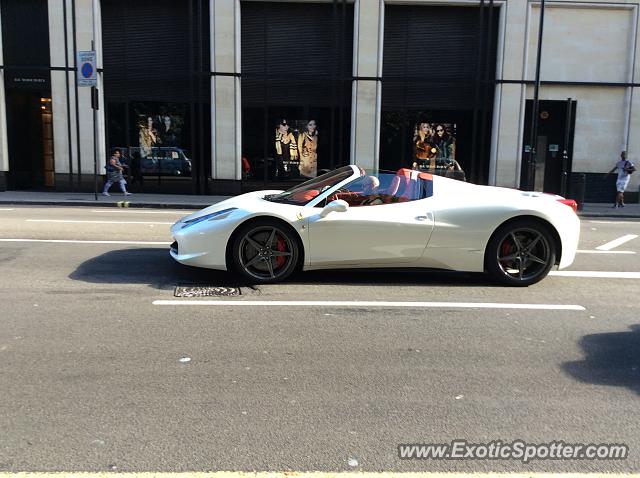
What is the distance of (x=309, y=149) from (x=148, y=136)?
17.8 ft

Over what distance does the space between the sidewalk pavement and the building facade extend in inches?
38.9

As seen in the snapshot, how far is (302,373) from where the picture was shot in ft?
13.4

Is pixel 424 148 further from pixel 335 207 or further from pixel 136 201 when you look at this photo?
pixel 335 207

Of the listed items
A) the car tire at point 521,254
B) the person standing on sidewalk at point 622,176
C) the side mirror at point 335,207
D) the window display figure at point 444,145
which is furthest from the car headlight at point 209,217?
the person standing on sidewalk at point 622,176

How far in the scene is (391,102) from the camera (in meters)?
19.4

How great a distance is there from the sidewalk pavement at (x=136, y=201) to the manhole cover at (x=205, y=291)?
10.3 m

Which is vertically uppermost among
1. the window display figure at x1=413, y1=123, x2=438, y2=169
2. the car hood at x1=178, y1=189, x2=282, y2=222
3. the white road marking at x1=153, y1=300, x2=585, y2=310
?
the window display figure at x1=413, y1=123, x2=438, y2=169

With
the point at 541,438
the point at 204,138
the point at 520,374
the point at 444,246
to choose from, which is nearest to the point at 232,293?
the point at 444,246

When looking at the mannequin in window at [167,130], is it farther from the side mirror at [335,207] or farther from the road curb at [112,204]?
the side mirror at [335,207]

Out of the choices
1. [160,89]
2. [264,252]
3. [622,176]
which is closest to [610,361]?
[264,252]

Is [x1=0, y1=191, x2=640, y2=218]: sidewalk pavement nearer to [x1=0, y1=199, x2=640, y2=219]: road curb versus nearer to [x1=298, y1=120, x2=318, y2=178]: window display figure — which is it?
[x1=0, y1=199, x2=640, y2=219]: road curb

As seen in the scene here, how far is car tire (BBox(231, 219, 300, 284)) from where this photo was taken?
645 centimetres

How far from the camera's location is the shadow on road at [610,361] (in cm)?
409

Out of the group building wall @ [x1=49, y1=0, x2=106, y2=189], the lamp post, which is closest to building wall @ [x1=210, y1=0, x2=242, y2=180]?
building wall @ [x1=49, y1=0, x2=106, y2=189]
